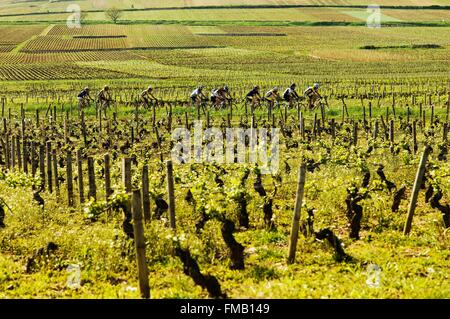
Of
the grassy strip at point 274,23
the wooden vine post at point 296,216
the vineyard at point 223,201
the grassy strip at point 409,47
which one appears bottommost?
the grassy strip at point 409,47

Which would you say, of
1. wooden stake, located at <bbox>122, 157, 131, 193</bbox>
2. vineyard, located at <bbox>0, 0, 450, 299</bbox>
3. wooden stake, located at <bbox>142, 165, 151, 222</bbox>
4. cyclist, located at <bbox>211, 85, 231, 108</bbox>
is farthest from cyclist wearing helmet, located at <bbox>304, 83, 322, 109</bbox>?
wooden stake, located at <bbox>122, 157, 131, 193</bbox>

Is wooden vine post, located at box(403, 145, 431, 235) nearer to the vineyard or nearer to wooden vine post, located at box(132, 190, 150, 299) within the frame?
the vineyard

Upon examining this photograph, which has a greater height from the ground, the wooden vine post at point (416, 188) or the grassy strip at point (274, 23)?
the grassy strip at point (274, 23)

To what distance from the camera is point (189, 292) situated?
8.63 metres

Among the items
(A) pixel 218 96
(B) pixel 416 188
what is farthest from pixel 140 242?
(A) pixel 218 96

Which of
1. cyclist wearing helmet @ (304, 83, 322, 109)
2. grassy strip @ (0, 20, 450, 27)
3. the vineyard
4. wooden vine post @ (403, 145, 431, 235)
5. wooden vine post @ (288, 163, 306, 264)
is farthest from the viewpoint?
grassy strip @ (0, 20, 450, 27)

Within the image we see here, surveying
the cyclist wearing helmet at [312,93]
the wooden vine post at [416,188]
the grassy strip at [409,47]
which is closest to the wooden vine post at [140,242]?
the wooden vine post at [416,188]

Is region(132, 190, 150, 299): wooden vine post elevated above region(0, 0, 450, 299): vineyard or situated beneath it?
elevated above

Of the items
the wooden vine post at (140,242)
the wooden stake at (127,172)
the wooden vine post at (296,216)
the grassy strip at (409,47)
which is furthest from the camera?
the grassy strip at (409,47)

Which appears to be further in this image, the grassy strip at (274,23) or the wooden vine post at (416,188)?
the grassy strip at (274,23)

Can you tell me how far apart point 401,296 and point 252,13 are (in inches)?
5622

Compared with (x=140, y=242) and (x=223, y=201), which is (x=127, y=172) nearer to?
(x=223, y=201)

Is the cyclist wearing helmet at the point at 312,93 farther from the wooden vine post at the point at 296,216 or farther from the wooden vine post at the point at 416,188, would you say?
the wooden vine post at the point at 296,216
